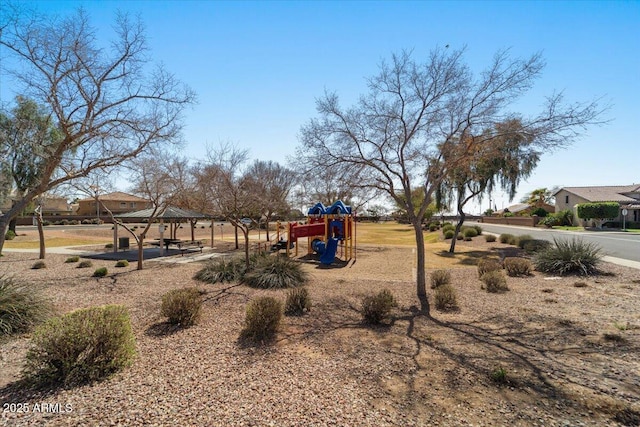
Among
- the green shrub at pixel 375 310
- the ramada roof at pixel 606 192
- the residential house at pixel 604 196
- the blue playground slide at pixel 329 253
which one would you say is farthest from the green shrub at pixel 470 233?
the ramada roof at pixel 606 192

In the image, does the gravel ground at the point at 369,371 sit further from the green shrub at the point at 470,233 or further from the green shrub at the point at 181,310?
the green shrub at the point at 470,233

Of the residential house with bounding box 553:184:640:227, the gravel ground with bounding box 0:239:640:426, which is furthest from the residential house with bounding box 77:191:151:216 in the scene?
the residential house with bounding box 553:184:640:227

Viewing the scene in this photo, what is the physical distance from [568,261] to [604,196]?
51332 millimetres

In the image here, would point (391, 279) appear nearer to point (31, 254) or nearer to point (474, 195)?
point (474, 195)

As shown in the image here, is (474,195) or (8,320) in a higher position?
(474,195)

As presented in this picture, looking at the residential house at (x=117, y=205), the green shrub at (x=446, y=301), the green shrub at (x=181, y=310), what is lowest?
the green shrub at (x=446, y=301)

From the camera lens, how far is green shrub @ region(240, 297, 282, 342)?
6363 mm

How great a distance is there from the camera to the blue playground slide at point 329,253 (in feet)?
57.4

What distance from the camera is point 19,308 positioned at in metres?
6.72

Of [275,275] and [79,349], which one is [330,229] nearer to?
[275,275]

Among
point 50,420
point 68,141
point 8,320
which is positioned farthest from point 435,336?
point 68,141

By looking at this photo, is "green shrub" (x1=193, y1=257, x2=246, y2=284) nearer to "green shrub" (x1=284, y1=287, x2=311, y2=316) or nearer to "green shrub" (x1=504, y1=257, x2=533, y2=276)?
"green shrub" (x1=284, y1=287, x2=311, y2=316)

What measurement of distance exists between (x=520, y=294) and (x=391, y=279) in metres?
4.20

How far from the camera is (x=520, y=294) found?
10117mm
